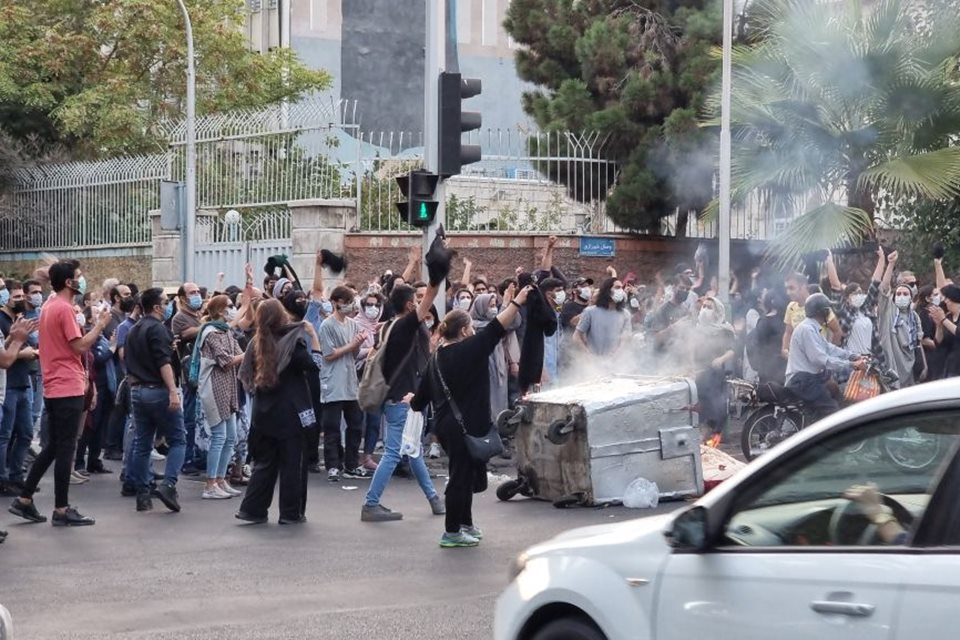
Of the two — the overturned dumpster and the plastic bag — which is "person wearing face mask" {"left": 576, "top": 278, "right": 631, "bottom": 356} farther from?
the plastic bag

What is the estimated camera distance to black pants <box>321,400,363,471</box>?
14891 millimetres

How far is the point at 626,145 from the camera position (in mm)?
26562

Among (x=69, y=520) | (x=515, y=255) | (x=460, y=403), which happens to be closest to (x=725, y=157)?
(x=515, y=255)

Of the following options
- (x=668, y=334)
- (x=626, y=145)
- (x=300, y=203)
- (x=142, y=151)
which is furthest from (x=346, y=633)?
(x=142, y=151)

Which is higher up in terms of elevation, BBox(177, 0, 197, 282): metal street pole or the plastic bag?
BBox(177, 0, 197, 282): metal street pole

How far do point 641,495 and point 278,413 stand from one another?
2871mm

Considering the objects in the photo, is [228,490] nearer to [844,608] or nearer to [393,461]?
[393,461]

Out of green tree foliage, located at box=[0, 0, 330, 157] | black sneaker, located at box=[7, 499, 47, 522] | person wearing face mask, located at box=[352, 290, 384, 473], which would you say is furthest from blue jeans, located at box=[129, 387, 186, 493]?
green tree foliage, located at box=[0, 0, 330, 157]

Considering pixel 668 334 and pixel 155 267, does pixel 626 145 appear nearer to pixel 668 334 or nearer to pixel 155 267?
pixel 155 267

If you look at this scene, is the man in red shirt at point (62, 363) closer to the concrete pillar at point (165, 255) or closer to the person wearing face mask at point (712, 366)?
the person wearing face mask at point (712, 366)

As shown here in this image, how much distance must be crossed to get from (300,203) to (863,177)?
824 centimetres

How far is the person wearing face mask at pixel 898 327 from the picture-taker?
648 inches

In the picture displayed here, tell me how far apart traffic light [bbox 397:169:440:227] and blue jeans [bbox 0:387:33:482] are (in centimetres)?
449

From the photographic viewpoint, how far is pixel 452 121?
51.4 ft
